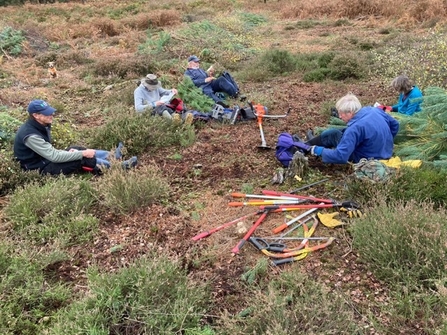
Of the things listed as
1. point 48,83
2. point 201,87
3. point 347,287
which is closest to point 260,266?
point 347,287

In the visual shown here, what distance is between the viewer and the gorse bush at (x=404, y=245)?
2795mm

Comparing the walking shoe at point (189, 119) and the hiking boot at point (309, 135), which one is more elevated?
the walking shoe at point (189, 119)

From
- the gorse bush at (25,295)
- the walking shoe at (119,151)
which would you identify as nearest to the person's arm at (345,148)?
the walking shoe at (119,151)

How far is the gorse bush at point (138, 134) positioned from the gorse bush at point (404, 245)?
3250 mm

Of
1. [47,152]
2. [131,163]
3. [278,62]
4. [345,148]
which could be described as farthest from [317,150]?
[278,62]

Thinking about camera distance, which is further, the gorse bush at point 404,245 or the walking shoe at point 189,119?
the walking shoe at point 189,119

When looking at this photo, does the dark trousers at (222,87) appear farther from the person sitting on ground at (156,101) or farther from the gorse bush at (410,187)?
the gorse bush at (410,187)

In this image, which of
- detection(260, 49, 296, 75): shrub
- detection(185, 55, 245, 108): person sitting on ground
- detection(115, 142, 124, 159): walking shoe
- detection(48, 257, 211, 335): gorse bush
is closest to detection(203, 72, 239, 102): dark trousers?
detection(185, 55, 245, 108): person sitting on ground

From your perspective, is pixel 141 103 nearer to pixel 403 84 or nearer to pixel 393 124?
pixel 393 124

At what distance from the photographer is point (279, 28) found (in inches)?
640

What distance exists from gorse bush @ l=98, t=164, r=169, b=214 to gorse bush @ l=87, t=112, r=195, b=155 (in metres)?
1.36

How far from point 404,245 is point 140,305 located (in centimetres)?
204

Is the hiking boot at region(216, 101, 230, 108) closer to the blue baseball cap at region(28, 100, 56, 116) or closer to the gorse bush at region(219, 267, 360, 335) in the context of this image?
the blue baseball cap at region(28, 100, 56, 116)

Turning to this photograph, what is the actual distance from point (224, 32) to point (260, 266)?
1252 centimetres
